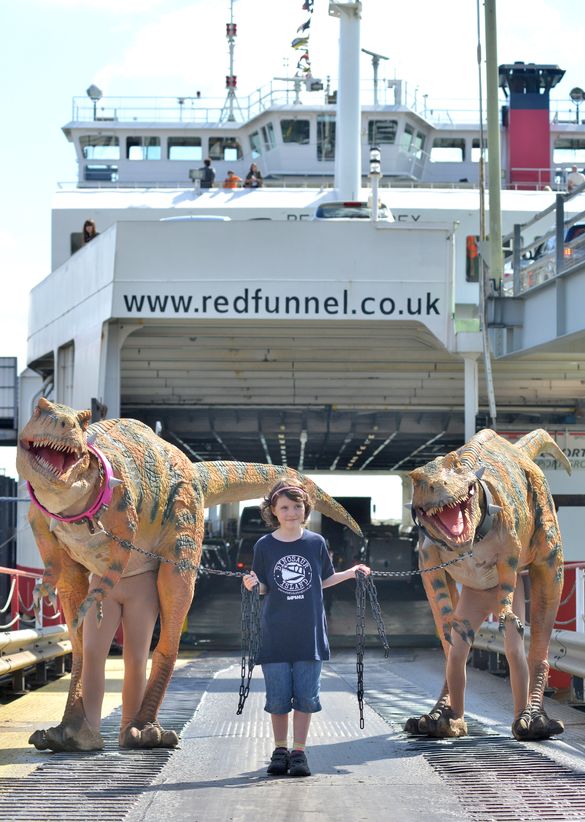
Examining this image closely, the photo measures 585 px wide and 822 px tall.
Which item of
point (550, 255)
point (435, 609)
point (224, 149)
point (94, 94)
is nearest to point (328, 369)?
point (550, 255)

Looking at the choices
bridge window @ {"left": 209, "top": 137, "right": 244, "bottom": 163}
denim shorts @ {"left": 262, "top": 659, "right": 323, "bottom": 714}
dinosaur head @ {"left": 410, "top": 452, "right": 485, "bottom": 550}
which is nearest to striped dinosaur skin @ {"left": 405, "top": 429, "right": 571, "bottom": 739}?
dinosaur head @ {"left": 410, "top": 452, "right": 485, "bottom": 550}

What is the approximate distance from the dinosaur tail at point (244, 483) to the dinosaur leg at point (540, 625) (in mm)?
1307

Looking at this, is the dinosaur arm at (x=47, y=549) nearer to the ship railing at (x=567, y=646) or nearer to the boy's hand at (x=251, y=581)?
the boy's hand at (x=251, y=581)

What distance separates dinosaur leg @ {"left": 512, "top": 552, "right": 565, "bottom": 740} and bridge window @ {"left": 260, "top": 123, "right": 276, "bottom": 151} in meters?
→ 30.8

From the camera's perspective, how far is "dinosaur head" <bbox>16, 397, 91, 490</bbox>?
287 inches

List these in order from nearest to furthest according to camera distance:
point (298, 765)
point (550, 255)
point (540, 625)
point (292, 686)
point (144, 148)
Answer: point (298, 765), point (292, 686), point (540, 625), point (550, 255), point (144, 148)

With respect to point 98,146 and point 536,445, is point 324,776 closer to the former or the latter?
point 536,445

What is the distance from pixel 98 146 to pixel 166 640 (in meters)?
34.4

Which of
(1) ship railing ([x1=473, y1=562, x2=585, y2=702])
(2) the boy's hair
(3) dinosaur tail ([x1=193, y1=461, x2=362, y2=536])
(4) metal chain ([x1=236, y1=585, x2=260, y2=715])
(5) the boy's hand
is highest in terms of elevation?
(3) dinosaur tail ([x1=193, y1=461, x2=362, y2=536])

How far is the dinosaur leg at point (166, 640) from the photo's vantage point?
Result: 27.2ft

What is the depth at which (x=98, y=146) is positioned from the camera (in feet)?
135

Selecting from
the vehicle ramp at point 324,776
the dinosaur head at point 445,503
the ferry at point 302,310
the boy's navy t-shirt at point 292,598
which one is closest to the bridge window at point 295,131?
the ferry at point 302,310

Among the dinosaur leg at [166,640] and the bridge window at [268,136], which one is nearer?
the dinosaur leg at [166,640]

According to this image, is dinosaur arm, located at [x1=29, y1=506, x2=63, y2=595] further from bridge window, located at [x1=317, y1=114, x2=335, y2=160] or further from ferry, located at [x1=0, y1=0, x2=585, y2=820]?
bridge window, located at [x1=317, y1=114, x2=335, y2=160]
